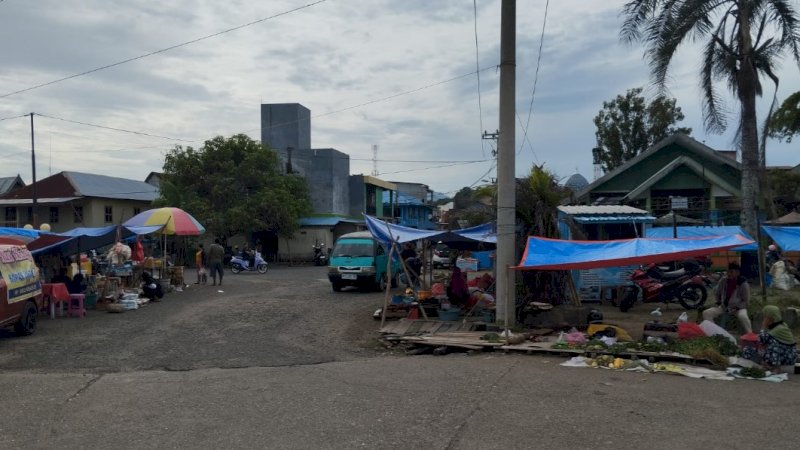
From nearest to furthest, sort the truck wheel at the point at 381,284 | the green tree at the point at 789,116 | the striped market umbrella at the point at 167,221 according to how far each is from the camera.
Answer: the striped market umbrella at the point at 167,221
the truck wheel at the point at 381,284
the green tree at the point at 789,116

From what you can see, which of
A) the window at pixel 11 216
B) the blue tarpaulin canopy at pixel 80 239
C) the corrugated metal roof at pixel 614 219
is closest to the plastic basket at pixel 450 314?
the corrugated metal roof at pixel 614 219

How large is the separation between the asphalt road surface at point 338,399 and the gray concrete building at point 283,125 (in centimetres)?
3026

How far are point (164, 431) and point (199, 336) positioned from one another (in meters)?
5.91

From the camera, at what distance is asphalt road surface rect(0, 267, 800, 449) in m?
5.51

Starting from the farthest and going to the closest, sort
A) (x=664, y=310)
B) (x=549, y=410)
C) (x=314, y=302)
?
(x=314, y=302)
(x=664, y=310)
(x=549, y=410)

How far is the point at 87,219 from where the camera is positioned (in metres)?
36.8

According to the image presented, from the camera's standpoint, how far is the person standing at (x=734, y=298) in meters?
10.4

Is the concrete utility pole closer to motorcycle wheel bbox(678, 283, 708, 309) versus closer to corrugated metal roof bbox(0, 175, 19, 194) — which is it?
motorcycle wheel bbox(678, 283, 708, 309)

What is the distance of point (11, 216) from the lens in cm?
3862

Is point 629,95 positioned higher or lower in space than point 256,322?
higher

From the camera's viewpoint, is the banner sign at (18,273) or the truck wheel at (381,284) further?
the truck wheel at (381,284)

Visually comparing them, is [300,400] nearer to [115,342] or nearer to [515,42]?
[115,342]

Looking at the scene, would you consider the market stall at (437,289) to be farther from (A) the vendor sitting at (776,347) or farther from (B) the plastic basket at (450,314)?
(A) the vendor sitting at (776,347)

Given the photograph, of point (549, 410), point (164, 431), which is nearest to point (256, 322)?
point (164, 431)
